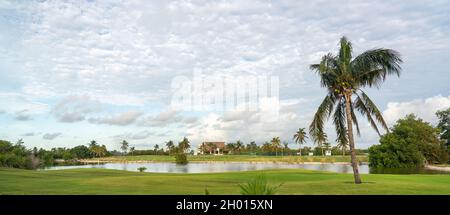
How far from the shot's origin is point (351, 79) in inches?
1046

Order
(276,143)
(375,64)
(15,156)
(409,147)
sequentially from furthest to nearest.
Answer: (276,143), (409,147), (15,156), (375,64)

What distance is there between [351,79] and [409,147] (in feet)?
236

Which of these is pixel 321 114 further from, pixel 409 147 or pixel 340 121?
pixel 409 147

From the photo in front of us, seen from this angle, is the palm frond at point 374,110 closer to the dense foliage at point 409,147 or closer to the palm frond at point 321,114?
the palm frond at point 321,114

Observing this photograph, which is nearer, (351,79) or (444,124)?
(351,79)

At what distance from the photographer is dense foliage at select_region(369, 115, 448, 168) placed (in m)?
91.2

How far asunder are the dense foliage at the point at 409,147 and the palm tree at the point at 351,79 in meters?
69.3

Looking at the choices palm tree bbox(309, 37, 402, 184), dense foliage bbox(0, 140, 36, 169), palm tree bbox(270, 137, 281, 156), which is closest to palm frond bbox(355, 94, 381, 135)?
palm tree bbox(309, 37, 402, 184)

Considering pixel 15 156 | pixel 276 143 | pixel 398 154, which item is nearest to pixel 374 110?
pixel 15 156

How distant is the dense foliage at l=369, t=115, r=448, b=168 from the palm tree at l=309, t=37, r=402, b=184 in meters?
69.3
